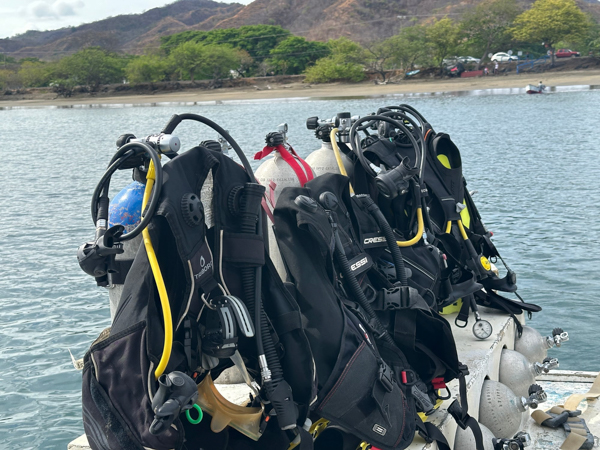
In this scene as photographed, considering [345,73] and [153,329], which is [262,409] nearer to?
[153,329]

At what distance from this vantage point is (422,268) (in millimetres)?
3453

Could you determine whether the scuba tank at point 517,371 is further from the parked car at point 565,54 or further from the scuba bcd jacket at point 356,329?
the parked car at point 565,54

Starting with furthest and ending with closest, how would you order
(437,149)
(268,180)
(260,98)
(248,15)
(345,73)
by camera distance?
(248,15) → (345,73) → (260,98) → (437,149) → (268,180)

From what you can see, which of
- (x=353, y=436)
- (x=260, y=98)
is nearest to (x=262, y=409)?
(x=353, y=436)

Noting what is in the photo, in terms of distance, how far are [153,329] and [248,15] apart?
550 feet

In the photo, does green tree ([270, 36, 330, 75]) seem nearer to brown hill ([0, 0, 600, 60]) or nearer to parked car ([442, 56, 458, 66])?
parked car ([442, 56, 458, 66])

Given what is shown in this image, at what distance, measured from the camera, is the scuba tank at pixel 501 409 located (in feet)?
11.3

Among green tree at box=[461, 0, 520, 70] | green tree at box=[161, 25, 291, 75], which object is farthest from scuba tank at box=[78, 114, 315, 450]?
green tree at box=[161, 25, 291, 75]

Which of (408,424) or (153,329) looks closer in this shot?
(153,329)

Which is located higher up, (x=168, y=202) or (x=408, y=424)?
(x=168, y=202)

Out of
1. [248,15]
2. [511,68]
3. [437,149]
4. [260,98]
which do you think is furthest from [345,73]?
[248,15]

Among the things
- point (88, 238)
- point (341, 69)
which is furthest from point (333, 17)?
point (88, 238)

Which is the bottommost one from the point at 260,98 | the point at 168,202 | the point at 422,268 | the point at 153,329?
the point at 260,98

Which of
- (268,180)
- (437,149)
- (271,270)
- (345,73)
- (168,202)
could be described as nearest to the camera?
(168,202)
